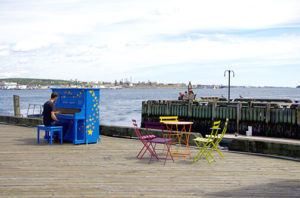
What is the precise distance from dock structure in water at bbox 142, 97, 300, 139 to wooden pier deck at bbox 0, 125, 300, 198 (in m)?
12.5

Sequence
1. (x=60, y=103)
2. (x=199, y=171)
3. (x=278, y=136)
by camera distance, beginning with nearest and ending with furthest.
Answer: (x=199, y=171) < (x=60, y=103) < (x=278, y=136)

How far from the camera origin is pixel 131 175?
675 cm

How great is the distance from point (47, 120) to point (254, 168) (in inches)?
225

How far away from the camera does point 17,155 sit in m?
8.71

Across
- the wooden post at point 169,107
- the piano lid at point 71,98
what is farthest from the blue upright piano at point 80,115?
the wooden post at point 169,107

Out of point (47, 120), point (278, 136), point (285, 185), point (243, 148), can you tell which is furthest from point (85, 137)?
point (278, 136)

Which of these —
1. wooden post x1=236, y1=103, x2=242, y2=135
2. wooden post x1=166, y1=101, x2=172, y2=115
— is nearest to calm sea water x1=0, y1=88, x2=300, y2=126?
wooden post x1=166, y1=101, x2=172, y2=115

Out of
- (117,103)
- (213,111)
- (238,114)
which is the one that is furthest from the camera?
(117,103)

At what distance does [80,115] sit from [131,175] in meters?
4.00

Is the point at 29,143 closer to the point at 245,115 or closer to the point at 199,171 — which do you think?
the point at 199,171

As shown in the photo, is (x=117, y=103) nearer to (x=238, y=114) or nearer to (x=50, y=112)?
(x=238, y=114)

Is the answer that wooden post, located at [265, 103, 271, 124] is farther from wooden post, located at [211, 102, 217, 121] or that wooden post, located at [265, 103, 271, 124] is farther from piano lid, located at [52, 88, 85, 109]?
piano lid, located at [52, 88, 85, 109]

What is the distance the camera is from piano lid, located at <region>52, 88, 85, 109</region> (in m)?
10.5

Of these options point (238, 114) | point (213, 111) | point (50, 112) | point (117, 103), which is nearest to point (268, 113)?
point (238, 114)
